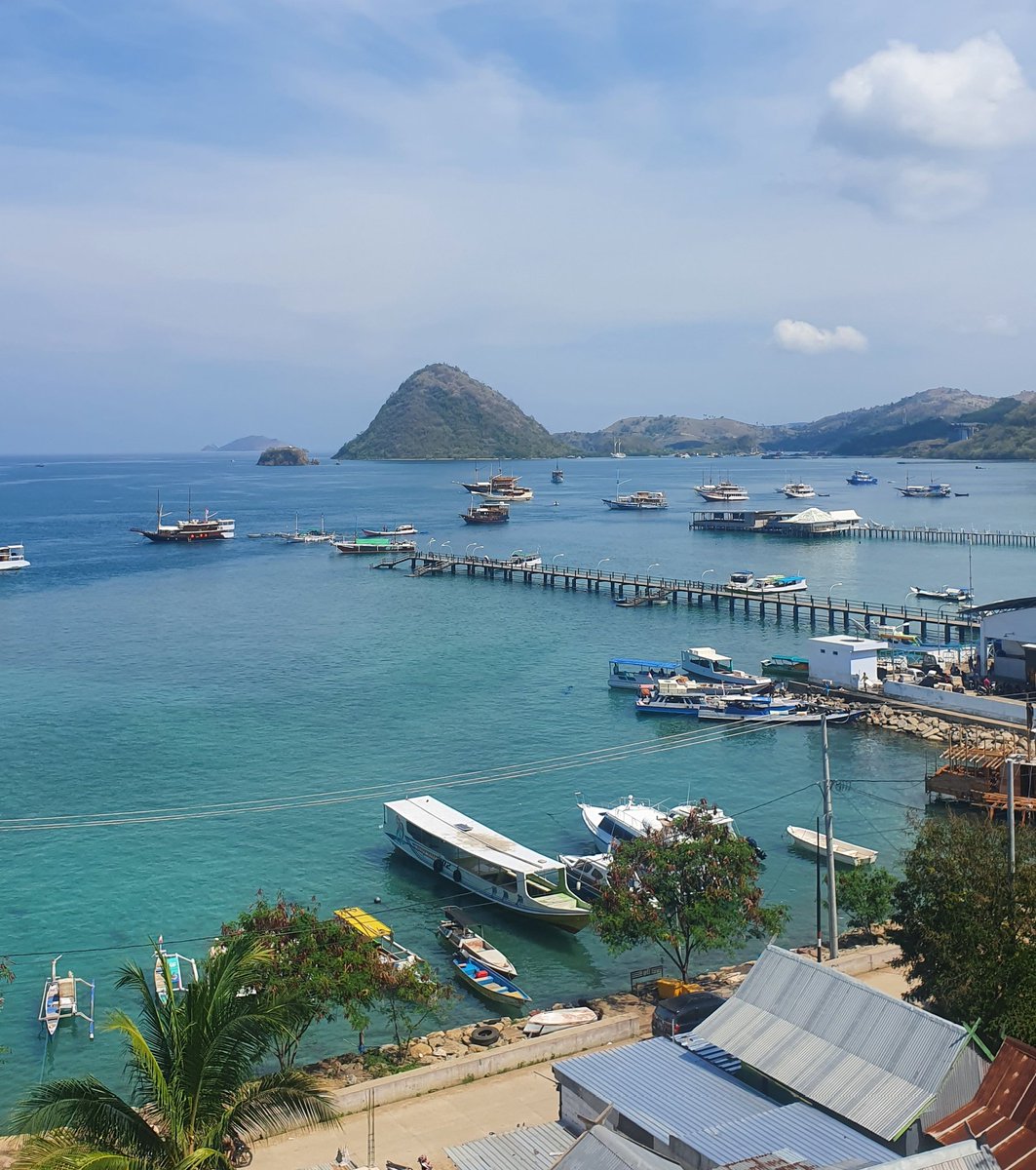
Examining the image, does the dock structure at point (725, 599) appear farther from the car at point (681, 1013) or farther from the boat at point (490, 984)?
the car at point (681, 1013)

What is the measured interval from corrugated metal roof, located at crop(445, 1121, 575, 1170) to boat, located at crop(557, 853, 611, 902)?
15.0m

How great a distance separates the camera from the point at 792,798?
43156 millimetres

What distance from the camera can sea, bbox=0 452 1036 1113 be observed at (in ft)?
103

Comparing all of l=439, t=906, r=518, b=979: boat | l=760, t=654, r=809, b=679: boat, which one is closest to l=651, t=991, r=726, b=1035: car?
l=439, t=906, r=518, b=979: boat

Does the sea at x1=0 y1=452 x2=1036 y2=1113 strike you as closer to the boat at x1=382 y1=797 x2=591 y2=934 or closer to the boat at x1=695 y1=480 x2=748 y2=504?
the boat at x1=382 y1=797 x2=591 y2=934

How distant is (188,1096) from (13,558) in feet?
389

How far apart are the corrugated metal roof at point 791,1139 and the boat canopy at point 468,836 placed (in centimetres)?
1603

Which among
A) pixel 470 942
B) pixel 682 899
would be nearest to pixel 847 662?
pixel 682 899

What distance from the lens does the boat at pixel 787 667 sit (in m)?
59.3

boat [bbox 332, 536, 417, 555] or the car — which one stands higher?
boat [bbox 332, 536, 417, 555]

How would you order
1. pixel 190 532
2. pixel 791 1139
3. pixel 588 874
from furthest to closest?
pixel 190 532
pixel 588 874
pixel 791 1139

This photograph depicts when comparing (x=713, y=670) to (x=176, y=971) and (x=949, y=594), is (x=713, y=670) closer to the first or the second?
(x=949, y=594)

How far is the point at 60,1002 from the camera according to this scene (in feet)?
89.0

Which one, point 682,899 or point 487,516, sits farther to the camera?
point 487,516
